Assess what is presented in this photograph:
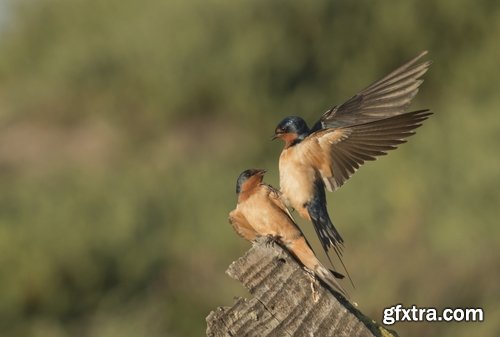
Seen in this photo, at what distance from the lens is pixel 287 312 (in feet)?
4.84

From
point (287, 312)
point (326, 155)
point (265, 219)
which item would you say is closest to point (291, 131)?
point (326, 155)

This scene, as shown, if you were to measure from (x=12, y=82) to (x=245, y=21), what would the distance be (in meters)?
2.45

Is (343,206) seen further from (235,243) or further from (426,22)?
(426,22)

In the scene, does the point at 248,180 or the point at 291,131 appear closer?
the point at 248,180

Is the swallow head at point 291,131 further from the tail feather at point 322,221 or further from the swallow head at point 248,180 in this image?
the swallow head at point 248,180

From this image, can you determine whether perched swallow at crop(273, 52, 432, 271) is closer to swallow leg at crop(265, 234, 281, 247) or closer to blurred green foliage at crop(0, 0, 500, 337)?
swallow leg at crop(265, 234, 281, 247)

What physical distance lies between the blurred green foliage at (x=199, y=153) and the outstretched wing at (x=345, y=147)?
254 centimetres

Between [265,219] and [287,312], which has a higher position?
[265,219]

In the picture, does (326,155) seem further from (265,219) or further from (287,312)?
(287,312)

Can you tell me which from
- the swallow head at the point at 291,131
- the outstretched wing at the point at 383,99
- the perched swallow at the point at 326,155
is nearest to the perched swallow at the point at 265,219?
the perched swallow at the point at 326,155

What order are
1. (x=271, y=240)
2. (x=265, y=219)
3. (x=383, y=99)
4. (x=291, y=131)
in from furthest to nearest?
1. (x=383, y=99)
2. (x=291, y=131)
3. (x=265, y=219)
4. (x=271, y=240)

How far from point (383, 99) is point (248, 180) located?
0.73m

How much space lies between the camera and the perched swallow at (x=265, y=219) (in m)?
1.99

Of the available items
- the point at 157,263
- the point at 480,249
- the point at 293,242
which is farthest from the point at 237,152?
the point at 293,242
